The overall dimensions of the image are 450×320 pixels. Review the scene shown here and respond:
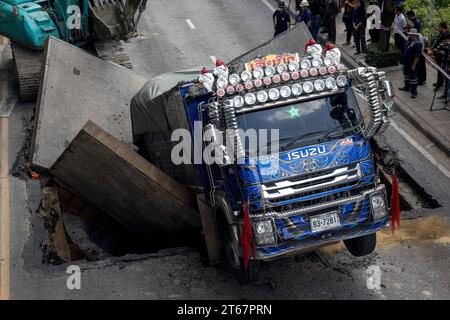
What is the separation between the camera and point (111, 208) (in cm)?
1419

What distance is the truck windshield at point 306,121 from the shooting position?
11.7 metres

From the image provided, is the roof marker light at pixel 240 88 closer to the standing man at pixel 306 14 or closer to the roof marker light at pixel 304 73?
the roof marker light at pixel 304 73

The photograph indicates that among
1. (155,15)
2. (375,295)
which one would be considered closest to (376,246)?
(375,295)

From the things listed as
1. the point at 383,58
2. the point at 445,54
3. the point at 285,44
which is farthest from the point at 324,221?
the point at 383,58

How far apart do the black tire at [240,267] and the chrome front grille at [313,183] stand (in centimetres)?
108

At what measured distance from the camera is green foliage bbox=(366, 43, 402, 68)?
21.1 metres

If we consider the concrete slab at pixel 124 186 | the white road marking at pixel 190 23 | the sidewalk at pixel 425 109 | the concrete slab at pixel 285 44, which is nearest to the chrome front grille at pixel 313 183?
the concrete slab at pixel 124 186

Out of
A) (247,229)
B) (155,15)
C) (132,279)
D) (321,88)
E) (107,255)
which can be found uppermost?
(321,88)

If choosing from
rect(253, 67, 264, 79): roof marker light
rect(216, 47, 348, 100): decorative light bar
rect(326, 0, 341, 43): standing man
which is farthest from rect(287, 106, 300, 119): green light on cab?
rect(326, 0, 341, 43): standing man

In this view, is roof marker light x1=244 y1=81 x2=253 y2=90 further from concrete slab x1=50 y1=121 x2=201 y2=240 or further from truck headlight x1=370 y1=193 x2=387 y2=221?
truck headlight x1=370 y1=193 x2=387 y2=221

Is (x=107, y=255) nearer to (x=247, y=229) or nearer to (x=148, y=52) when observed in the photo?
(x=247, y=229)

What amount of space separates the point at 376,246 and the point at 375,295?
1519 millimetres

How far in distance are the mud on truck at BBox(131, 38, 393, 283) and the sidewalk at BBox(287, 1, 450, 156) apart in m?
5.70

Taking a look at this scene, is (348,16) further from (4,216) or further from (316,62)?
(4,216)
